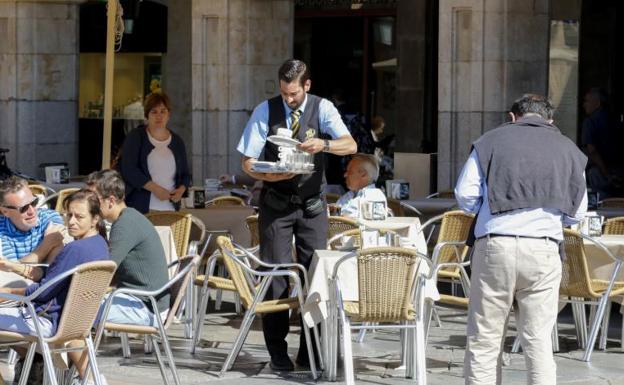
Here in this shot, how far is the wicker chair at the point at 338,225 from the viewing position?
10844mm

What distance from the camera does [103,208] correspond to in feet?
28.2

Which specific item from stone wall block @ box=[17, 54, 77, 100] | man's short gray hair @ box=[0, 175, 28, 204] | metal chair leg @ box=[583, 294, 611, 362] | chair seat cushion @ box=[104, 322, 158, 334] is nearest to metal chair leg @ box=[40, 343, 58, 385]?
chair seat cushion @ box=[104, 322, 158, 334]

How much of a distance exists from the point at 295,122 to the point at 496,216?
84.2 inches

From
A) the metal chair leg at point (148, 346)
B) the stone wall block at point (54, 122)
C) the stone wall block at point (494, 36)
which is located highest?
the stone wall block at point (494, 36)

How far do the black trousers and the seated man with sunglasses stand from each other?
1267mm

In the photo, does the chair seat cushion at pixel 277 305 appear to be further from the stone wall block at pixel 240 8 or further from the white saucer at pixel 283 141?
the stone wall block at pixel 240 8

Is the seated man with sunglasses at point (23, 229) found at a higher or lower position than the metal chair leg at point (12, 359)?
higher

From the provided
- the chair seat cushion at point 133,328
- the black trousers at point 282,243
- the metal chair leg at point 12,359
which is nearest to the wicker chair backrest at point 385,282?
the black trousers at point 282,243

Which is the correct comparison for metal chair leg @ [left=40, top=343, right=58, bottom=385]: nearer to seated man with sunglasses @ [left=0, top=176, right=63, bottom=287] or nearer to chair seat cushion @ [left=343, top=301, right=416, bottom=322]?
seated man with sunglasses @ [left=0, top=176, right=63, bottom=287]

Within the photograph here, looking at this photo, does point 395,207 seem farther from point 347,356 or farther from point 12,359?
point 347,356

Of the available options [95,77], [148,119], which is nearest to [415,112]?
[95,77]

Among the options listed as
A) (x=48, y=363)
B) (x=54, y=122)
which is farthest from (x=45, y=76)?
(x=48, y=363)

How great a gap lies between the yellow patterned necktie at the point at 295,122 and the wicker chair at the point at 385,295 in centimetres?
94

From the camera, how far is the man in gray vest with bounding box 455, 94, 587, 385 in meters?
7.57
